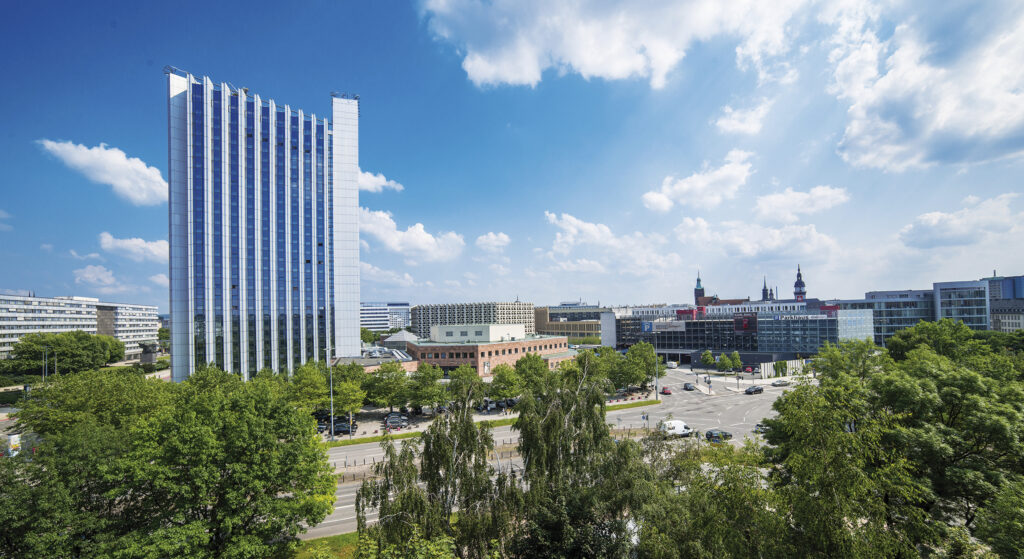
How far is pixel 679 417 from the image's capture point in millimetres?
52000

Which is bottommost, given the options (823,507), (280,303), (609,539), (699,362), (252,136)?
(699,362)

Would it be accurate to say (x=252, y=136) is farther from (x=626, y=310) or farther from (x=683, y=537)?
(x=626, y=310)

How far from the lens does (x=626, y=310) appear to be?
655ft

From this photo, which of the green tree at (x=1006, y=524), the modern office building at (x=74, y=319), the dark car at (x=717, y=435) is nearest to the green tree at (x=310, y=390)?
the dark car at (x=717, y=435)

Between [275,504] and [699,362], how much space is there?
4087 inches

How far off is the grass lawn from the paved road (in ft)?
2.90

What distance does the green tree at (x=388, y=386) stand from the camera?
51.2 meters

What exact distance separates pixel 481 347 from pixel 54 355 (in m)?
90.7

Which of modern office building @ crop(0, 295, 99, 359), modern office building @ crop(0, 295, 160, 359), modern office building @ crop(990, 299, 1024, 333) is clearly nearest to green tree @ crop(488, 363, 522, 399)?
modern office building @ crop(0, 295, 160, 359)

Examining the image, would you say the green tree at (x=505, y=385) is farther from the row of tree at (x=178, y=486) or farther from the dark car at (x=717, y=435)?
the row of tree at (x=178, y=486)

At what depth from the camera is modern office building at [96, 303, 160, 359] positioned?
145 metres

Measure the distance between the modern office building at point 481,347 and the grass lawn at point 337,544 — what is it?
48.2 meters

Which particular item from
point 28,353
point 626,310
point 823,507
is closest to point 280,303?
point 28,353

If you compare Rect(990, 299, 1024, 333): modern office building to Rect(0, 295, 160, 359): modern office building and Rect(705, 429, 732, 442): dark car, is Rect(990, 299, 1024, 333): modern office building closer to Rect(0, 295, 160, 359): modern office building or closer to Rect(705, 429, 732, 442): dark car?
Rect(705, 429, 732, 442): dark car
